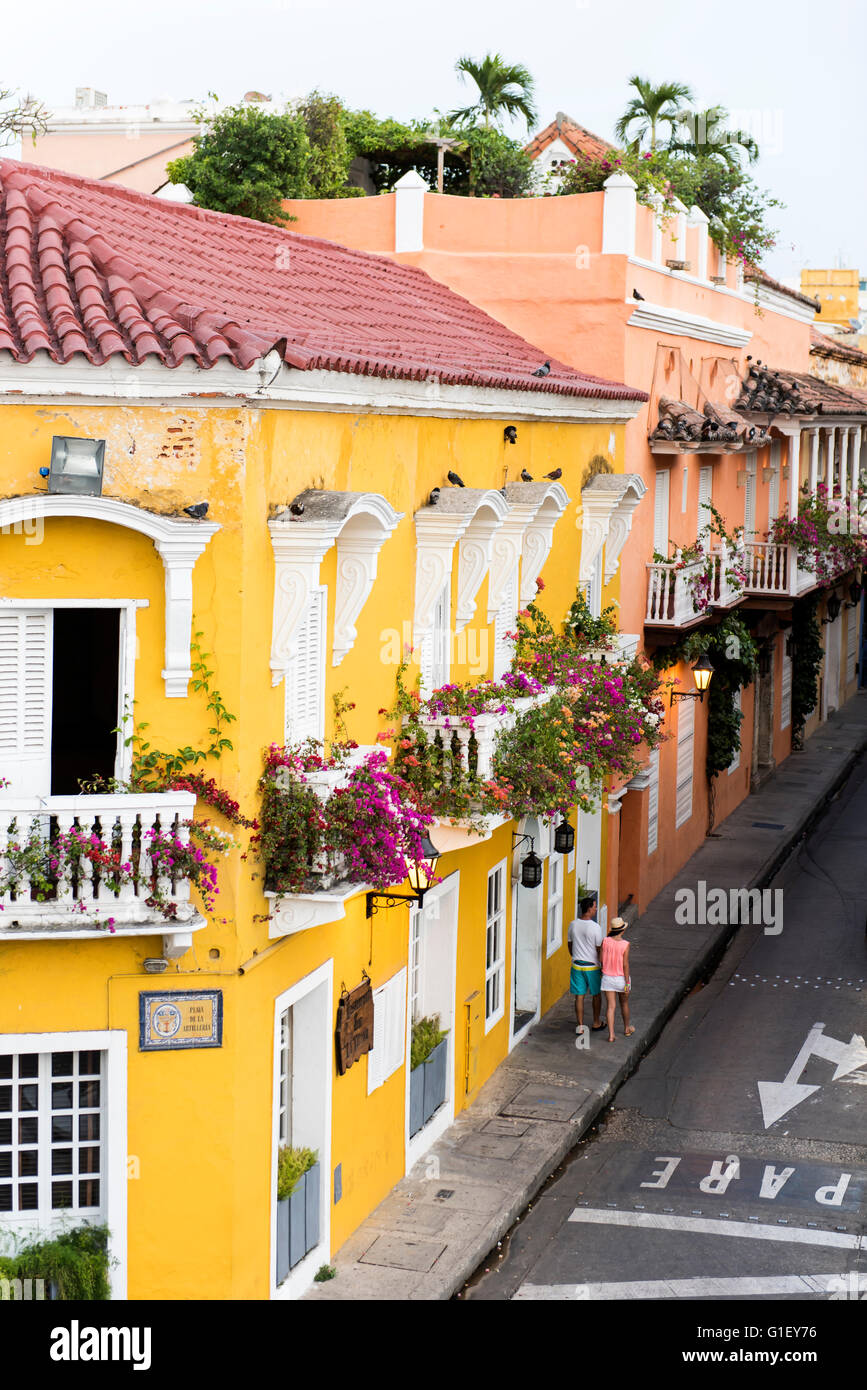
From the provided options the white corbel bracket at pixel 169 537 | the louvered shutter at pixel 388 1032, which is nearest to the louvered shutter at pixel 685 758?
the louvered shutter at pixel 388 1032

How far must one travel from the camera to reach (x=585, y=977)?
59.4ft

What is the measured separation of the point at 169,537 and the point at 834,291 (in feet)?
190

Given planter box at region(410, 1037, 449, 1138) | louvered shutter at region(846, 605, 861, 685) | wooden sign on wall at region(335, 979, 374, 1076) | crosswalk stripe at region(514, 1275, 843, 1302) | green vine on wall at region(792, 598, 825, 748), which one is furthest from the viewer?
louvered shutter at region(846, 605, 861, 685)

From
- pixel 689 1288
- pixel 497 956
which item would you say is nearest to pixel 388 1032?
pixel 689 1288

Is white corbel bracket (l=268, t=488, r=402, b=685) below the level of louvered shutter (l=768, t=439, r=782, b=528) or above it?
below

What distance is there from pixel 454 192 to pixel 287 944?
61.7 feet

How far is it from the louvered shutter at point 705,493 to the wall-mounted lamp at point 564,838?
318 inches

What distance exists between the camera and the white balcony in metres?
9.68

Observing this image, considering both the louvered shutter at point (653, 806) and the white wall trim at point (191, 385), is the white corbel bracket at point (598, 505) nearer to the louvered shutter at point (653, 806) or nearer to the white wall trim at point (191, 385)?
the louvered shutter at point (653, 806)

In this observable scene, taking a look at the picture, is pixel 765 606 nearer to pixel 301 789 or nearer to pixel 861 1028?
pixel 861 1028

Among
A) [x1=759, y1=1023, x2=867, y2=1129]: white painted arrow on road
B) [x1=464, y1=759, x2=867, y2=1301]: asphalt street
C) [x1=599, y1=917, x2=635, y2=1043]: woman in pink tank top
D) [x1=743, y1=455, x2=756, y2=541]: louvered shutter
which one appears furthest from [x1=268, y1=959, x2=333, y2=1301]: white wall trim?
[x1=743, y1=455, x2=756, y2=541]: louvered shutter

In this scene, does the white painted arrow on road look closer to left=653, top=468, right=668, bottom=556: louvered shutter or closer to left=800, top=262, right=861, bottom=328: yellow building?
left=653, top=468, right=668, bottom=556: louvered shutter

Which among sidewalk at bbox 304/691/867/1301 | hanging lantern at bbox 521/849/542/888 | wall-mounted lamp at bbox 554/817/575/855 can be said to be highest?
wall-mounted lamp at bbox 554/817/575/855

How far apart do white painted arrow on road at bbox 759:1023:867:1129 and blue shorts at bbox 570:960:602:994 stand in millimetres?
2011
